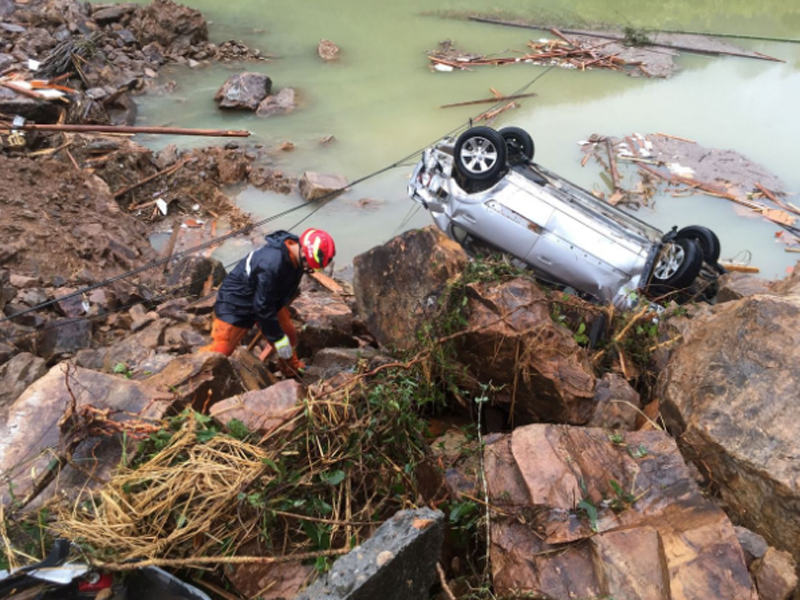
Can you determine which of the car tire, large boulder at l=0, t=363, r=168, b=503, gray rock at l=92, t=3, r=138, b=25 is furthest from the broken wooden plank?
large boulder at l=0, t=363, r=168, b=503

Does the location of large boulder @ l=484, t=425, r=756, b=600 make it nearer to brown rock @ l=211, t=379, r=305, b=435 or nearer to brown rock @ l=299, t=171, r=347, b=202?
brown rock @ l=211, t=379, r=305, b=435

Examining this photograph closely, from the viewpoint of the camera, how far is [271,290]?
557 centimetres

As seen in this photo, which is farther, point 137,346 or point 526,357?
point 137,346

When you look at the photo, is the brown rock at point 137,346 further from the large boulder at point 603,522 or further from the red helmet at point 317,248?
the large boulder at point 603,522

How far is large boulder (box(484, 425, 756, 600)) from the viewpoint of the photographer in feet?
10.1

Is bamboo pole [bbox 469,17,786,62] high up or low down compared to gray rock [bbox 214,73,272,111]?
up

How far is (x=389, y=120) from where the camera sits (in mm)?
13484

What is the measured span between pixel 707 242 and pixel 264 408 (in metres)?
6.86

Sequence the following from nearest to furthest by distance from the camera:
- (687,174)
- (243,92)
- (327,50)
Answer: (687,174) < (243,92) < (327,50)

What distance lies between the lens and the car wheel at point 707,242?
8.12 m

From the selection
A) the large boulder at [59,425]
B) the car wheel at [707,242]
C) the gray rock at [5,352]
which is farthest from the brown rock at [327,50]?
the large boulder at [59,425]

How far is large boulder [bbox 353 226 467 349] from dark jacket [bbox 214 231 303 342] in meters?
0.69

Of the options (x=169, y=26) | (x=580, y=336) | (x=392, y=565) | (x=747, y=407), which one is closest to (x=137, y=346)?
(x=580, y=336)

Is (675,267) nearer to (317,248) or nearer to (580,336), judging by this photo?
(580,336)
